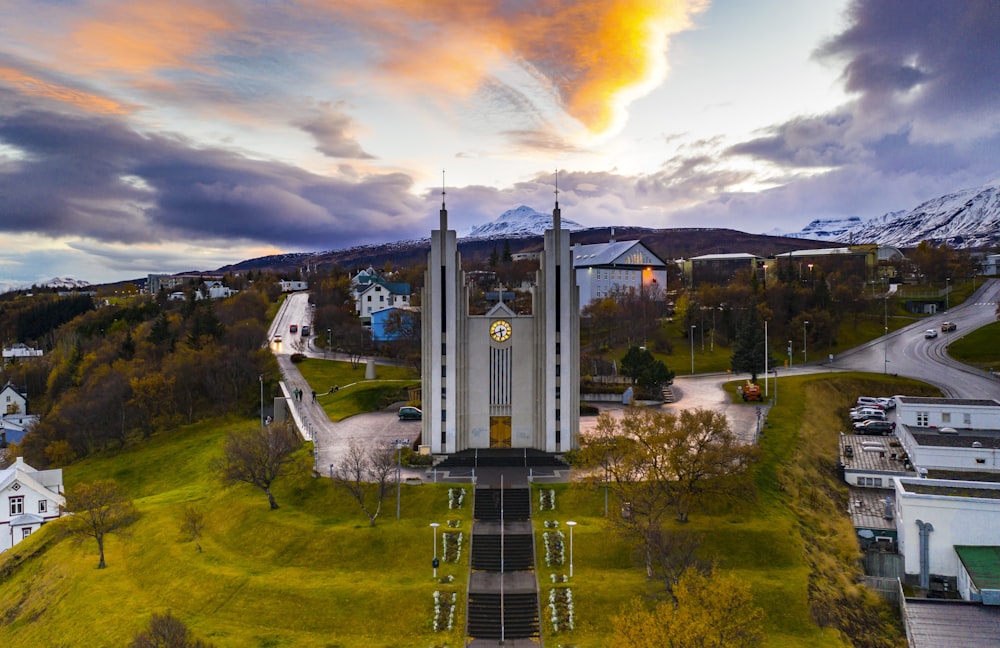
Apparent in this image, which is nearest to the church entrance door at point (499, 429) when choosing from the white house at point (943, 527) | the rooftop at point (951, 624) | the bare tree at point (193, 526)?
the bare tree at point (193, 526)

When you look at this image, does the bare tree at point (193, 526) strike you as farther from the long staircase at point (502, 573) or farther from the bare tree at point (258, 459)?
the long staircase at point (502, 573)

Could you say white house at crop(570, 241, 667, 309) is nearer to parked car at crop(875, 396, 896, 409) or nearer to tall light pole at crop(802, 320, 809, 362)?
tall light pole at crop(802, 320, 809, 362)

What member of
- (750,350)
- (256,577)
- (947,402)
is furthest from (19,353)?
(947,402)

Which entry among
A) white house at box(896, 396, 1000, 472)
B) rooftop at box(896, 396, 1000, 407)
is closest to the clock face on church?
white house at box(896, 396, 1000, 472)

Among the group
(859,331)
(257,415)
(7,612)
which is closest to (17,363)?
(257,415)

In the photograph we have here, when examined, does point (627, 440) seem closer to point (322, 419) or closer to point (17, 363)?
point (322, 419)

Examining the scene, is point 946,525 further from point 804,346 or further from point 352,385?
point 352,385
